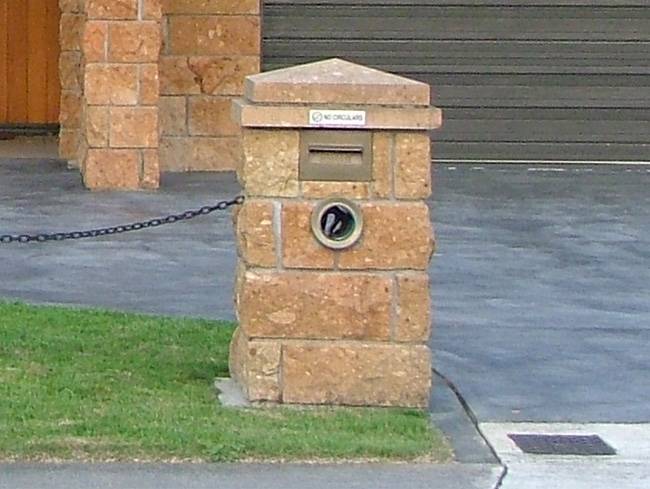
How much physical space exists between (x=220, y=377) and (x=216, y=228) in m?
4.92

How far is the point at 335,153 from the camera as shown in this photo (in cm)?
777

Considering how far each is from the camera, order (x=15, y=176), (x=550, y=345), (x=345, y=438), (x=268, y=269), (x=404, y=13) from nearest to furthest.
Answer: (x=345, y=438)
(x=268, y=269)
(x=550, y=345)
(x=15, y=176)
(x=404, y=13)

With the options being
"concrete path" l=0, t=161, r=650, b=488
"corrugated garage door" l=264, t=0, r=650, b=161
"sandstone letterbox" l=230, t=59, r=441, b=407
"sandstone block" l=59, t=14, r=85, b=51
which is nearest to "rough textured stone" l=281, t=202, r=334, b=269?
"sandstone letterbox" l=230, t=59, r=441, b=407

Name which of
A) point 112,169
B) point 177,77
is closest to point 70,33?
point 177,77

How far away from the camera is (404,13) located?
17766 mm

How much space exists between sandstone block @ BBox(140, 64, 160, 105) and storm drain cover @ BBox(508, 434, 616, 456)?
7844mm

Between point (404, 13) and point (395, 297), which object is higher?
point (404, 13)

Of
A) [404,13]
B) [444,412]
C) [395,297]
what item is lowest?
[444,412]

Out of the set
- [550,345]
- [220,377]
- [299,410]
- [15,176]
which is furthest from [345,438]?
[15,176]

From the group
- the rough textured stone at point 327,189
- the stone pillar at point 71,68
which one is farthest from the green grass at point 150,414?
the stone pillar at point 71,68

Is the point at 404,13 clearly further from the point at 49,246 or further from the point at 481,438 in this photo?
the point at 481,438

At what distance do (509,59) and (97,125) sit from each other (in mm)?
4831

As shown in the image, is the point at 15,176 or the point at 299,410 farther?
the point at 15,176

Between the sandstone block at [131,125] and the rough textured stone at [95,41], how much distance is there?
461 mm
